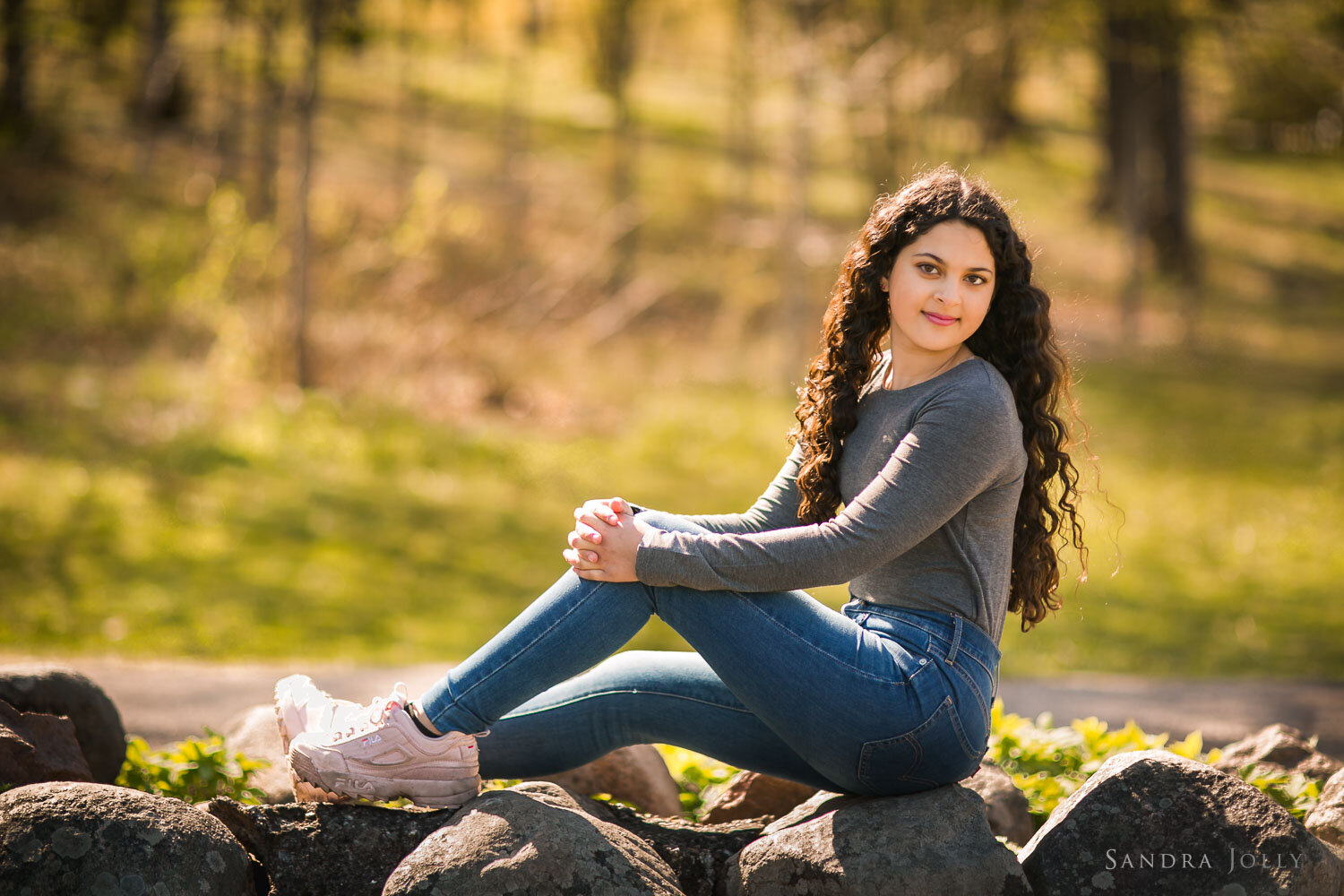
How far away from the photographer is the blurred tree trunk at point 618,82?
15.9 m

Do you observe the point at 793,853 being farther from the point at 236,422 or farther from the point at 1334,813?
the point at 236,422

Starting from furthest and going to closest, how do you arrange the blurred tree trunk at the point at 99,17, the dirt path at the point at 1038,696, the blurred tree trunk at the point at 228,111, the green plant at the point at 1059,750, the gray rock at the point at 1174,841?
the blurred tree trunk at the point at 228,111 → the blurred tree trunk at the point at 99,17 → the dirt path at the point at 1038,696 → the green plant at the point at 1059,750 → the gray rock at the point at 1174,841

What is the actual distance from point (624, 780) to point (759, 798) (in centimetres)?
37

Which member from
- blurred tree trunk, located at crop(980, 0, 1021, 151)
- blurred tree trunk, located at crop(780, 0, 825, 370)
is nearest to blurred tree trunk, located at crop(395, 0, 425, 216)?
blurred tree trunk, located at crop(780, 0, 825, 370)

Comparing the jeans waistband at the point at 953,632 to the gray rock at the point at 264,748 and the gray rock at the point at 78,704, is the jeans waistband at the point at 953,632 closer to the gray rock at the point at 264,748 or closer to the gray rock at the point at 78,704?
the gray rock at the point at 264,748

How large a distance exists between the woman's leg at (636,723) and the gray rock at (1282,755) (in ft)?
4.52

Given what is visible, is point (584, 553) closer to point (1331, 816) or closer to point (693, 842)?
point (693, 842)

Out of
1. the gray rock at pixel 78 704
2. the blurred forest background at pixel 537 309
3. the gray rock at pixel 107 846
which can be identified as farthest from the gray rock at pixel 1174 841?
the gray rock at pixel 78 704

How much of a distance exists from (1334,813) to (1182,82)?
16.2 metres

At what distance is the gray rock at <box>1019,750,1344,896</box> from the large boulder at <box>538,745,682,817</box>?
3.48 ft

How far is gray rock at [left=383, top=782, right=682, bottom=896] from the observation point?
2.29 metres

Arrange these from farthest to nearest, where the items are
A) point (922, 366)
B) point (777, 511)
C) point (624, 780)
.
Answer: point (624, 780) < point (777, 511) < point (922, 366)

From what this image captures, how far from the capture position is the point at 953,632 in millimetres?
2518

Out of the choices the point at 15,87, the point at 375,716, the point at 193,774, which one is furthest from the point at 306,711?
the point at 15,87
